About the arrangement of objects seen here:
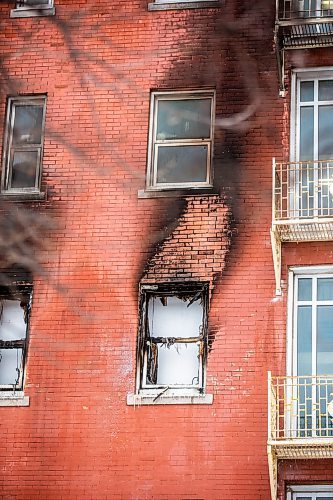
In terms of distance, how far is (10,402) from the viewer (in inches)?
708

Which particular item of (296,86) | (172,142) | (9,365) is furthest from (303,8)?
(9,365)

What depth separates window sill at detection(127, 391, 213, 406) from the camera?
17.4 meters

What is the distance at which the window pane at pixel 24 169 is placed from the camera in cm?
1955

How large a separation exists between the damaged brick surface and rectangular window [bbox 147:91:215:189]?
0.50m

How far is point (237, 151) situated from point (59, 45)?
12.6 feet

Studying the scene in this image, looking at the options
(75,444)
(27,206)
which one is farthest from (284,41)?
(75,444)

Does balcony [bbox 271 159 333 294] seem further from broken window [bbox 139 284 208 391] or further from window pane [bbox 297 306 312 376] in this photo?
broken window [bbox 139 284 208 391]

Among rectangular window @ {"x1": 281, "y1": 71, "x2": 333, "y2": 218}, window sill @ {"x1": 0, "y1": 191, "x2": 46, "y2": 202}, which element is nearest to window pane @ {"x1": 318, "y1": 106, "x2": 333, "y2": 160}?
rectangular window @ {"x1": 281, "y1": 71, "x2": 333, "y2": 218}

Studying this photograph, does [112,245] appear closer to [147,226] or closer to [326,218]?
[147,226]

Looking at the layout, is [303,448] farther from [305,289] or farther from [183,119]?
[183,119]

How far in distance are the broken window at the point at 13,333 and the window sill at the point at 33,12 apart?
16.6ft

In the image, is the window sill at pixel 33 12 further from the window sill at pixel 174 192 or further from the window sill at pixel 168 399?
the window sill at pixel 168 399

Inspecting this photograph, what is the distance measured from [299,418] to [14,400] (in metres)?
4.46

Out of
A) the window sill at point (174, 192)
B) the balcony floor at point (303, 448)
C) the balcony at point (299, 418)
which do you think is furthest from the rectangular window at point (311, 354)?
the window sill at point (174, 192)
